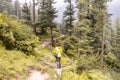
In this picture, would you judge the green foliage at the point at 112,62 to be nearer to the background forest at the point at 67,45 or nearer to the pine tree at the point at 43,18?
the background forest at the point at 67,45

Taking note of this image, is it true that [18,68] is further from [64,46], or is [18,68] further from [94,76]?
[64,46]

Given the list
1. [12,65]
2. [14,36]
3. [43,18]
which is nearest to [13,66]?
[12,65]

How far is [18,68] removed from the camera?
12047 millimetres

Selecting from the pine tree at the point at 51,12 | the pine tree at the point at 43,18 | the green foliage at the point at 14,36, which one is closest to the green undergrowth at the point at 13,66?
the green foliage at the point at 14,36

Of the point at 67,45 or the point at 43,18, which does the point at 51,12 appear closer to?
the point at 43,18

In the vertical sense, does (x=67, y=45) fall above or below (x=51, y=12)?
below

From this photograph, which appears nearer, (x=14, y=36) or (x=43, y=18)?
(x=14, y=36)

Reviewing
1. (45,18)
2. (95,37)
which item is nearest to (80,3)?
(95,37)

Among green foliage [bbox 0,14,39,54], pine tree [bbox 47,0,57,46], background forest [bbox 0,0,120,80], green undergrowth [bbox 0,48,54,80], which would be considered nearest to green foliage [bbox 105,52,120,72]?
background forest [bbox 0,0,120,80]

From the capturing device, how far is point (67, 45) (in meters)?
34.3

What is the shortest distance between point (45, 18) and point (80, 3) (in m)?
11.4

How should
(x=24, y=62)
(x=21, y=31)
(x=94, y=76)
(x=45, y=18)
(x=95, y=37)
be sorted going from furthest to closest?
1. (x=45, y=18)
2. (x=95, y=37)
3. (x=21, y=31)
4. (x=24, y=62)
5. (x=94, y=76)

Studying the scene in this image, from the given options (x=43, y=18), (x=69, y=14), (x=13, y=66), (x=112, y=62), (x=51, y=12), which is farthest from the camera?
(x=69, y=14)

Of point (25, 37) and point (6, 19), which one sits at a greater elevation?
point (6, 19)
